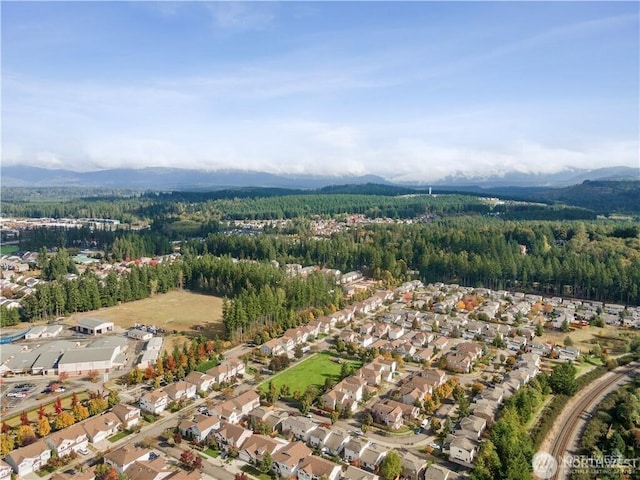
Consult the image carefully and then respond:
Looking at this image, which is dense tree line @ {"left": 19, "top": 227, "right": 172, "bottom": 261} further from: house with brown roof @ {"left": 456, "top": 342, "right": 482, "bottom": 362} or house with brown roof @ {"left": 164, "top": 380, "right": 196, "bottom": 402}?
house with brown roof @ {"left": 456, "top": 342, "right": 482, "bottom": 362}

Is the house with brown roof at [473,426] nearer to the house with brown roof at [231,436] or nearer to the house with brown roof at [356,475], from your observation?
the house with brown roof at [356,475]

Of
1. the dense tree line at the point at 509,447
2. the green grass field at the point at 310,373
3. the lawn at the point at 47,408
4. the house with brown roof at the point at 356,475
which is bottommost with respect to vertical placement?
the green grass field at the point at 310,373

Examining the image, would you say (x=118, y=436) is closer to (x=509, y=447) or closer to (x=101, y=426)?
(x=101, y=426)

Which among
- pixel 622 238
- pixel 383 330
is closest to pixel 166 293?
pixel 383 330

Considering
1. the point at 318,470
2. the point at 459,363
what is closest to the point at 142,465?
the point at 318,470

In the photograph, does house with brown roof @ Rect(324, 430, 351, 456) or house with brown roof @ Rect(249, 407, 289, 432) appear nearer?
house with brown roof @ Rect(324, 430, 351, 456)

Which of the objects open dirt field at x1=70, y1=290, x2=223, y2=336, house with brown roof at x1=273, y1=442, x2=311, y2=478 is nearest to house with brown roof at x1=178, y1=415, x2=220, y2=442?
house with brown roof at x1=273, y1=442, x2=311, y2=478

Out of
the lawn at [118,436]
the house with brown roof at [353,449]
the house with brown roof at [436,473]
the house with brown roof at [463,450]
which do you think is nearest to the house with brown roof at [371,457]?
the house with brown roof at [353,449]
